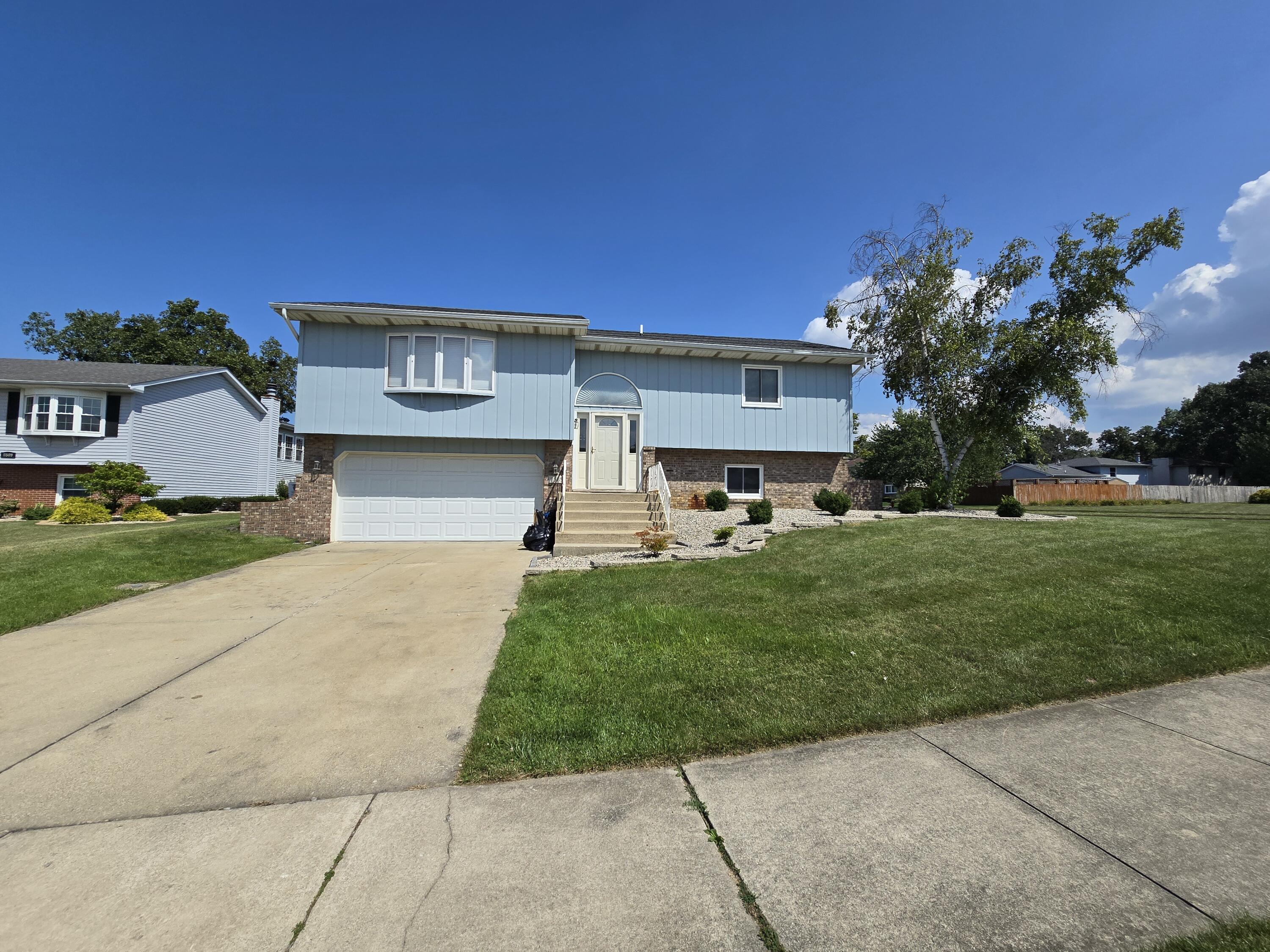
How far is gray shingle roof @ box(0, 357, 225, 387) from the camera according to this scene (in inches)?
→ 733

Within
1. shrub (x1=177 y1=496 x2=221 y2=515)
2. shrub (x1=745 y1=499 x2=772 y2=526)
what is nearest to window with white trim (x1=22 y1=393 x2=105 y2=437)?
shrub (x1=177 y1=496 x2=221 y2=515)

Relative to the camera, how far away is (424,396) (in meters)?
13.5

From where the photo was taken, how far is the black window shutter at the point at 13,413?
1855cm

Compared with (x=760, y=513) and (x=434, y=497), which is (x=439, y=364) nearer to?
(x=434, y=497)

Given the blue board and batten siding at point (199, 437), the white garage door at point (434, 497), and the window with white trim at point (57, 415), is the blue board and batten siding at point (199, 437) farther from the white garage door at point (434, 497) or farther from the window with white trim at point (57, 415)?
the white garage door at point (434, 497)

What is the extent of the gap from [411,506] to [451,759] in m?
11.9

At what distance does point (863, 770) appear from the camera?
2699 millimetres

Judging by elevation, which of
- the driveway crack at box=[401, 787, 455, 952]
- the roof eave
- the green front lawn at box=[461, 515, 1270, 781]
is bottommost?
the driveway crack at box=[401, 787, 455, 952]

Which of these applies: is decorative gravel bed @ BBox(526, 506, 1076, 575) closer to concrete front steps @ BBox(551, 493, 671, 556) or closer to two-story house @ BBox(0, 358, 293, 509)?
concrete front steps @ BBox(551, 493, 671, 556)

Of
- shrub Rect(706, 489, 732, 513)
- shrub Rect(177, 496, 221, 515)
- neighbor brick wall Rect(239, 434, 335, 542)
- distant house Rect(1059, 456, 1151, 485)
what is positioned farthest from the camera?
distant house Rect(1059, 456, 1151, 485)

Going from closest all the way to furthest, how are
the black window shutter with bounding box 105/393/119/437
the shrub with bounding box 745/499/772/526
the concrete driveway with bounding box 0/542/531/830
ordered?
1. the concrete driveway with bounding box 0/542/531/830
2. the shrub with bounding box 745/499/772/526
3. the black window shutter with bounding box 105/393/119/437

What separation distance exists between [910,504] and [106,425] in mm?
25722

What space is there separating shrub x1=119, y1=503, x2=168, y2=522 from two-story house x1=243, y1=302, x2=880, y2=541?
714 cm

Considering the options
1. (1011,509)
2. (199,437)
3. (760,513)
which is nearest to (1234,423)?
(1011,509)
